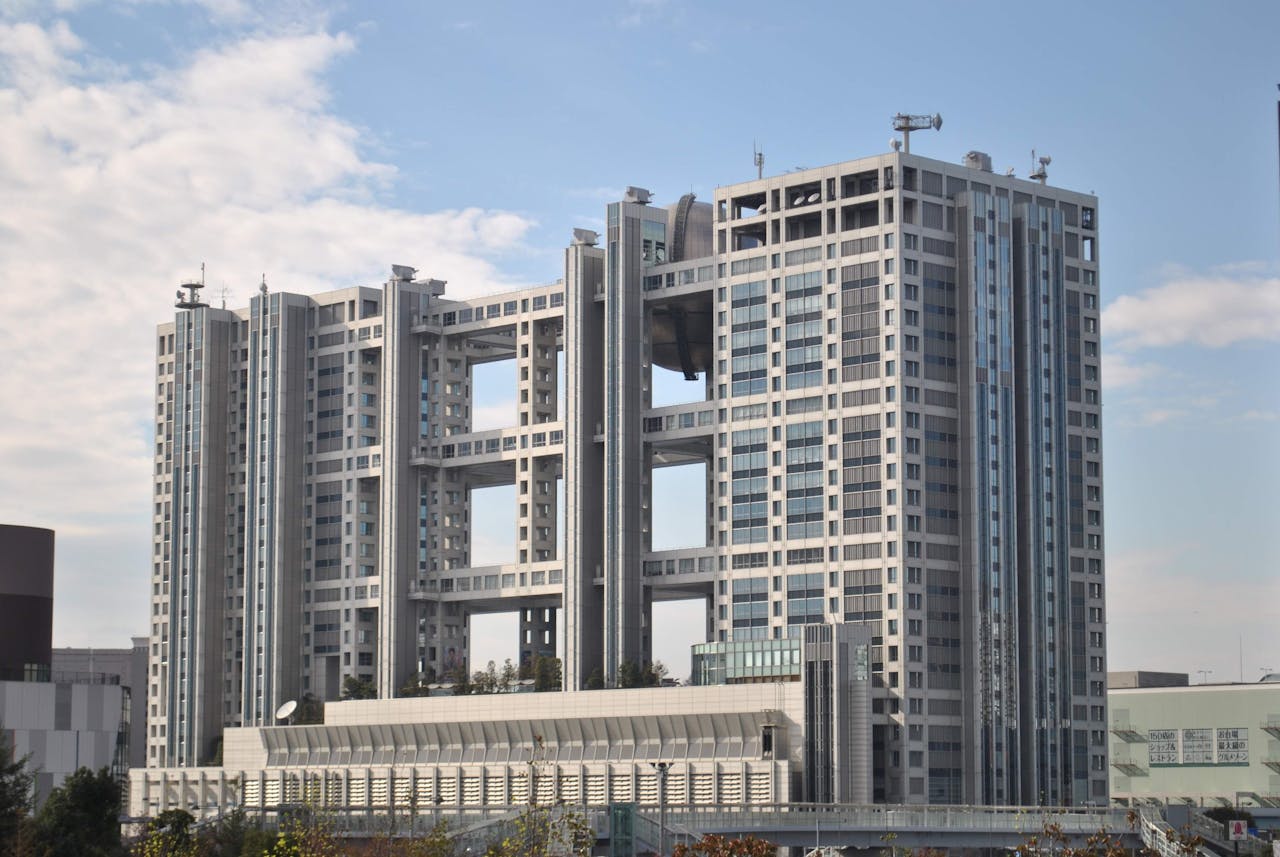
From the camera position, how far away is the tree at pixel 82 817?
352 ft

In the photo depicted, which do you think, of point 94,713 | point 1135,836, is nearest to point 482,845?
point 94,713

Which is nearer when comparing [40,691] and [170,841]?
[170,841]

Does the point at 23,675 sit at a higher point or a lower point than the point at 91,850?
higher

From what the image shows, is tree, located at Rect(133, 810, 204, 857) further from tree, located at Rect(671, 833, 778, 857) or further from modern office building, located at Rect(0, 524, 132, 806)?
tree, located at Rect(671, 833, 778, 857)

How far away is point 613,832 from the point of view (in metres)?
144

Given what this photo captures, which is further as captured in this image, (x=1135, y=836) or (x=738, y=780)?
(x=738, y=780)

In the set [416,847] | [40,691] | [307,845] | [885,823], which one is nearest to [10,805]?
[307,845]

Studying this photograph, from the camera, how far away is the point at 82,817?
110 meters

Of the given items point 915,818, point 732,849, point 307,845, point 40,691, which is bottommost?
point 915,818

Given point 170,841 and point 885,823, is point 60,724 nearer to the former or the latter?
point 170,841

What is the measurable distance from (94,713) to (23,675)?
4.81m

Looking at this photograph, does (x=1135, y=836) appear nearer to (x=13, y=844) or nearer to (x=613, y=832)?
(x=613, y=832)

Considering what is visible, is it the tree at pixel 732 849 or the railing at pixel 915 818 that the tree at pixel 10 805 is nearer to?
the tree at pixel 732 849

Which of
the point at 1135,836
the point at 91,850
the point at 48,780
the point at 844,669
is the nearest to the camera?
the point at 91,850
